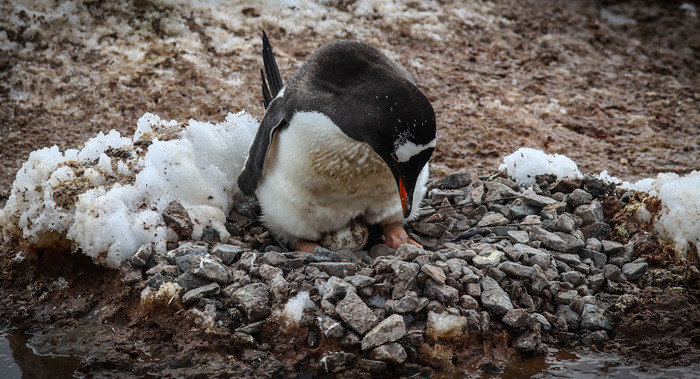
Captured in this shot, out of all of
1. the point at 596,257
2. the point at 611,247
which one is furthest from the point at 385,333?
the point at 611,247

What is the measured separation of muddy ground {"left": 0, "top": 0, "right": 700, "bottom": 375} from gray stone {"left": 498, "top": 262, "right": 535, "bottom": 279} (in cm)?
159

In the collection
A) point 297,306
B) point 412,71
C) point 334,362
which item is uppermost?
point 412,71

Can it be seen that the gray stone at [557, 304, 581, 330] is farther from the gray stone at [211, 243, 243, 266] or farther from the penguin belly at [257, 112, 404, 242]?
the gray stone at [211, 243, 243, 266]

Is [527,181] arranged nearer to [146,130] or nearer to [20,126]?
[146,130]

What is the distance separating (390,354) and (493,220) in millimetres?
1230

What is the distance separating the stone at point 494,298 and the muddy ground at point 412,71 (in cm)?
171

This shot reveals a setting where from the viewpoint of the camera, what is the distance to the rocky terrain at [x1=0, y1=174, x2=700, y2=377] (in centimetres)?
290

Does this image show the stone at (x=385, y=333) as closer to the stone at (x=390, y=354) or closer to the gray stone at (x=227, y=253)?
the stone at (x=390, y=354)

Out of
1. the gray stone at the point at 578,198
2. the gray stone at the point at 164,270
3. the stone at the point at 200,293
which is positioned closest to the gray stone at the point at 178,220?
the gray stone at the point at 164,270

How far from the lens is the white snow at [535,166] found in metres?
4.16

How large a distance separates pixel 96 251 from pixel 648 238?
8.89 ft

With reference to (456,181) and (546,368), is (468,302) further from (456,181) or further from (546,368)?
(456,181)

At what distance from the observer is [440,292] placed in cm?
304

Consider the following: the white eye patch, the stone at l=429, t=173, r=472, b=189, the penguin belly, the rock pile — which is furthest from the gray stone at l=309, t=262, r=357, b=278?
the stone at l=429, t=173, r=472, b=189
